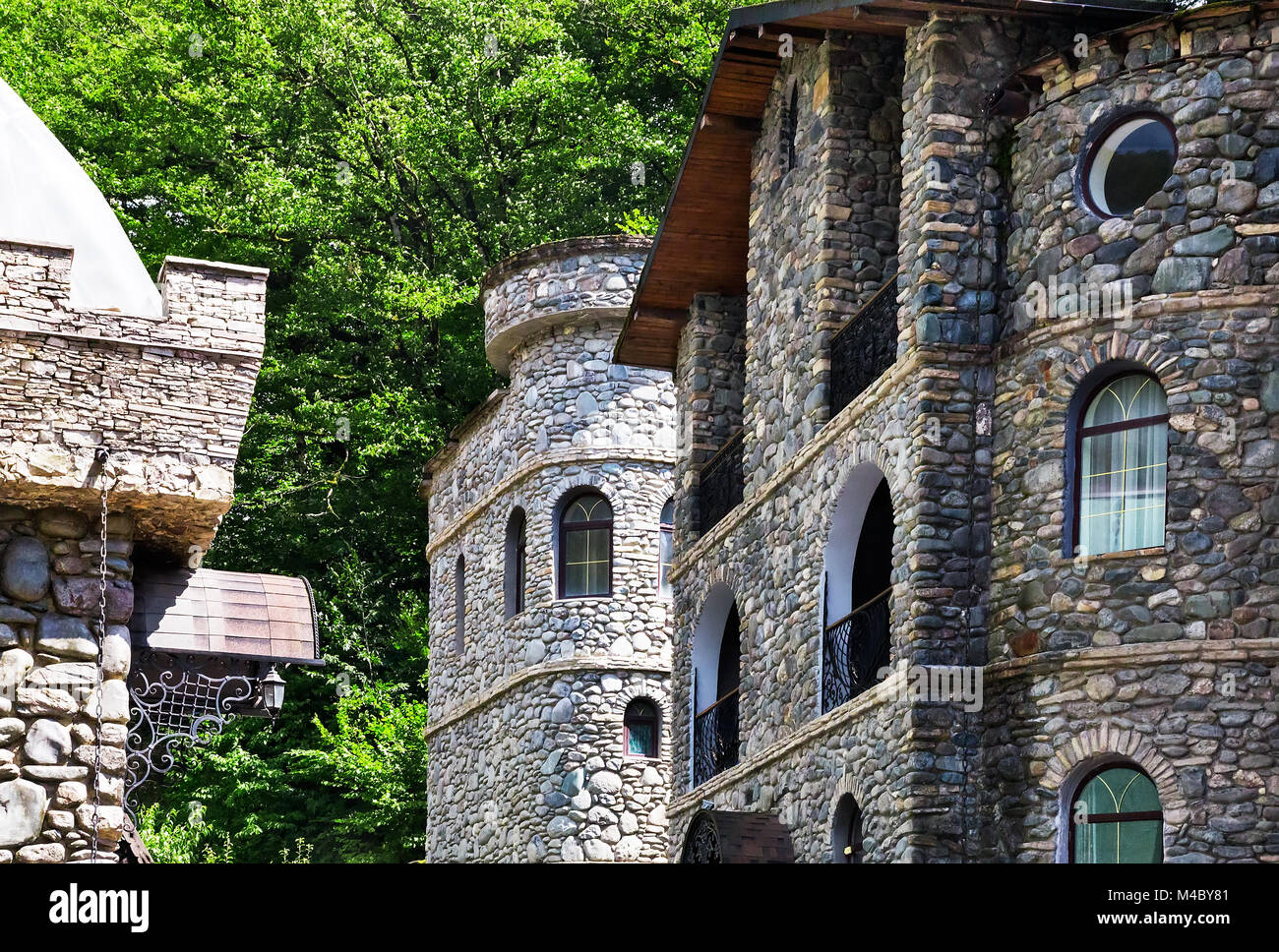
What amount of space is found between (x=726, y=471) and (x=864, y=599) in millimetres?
3609

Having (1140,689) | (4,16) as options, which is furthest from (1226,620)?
(4,16)

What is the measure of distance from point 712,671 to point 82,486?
9.33 meters

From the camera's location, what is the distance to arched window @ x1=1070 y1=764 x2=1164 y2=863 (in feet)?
41.6

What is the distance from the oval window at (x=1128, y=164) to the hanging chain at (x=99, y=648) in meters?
7.00

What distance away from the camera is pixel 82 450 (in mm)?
11281

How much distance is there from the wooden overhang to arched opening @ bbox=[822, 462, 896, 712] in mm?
3508

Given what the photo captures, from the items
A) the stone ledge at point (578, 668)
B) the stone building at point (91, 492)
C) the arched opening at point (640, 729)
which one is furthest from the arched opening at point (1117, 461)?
the arched opening at point (640, 729)

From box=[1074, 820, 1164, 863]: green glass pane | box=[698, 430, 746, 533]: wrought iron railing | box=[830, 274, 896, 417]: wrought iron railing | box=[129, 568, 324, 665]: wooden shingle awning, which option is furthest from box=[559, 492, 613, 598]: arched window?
box=[1074, 820, 1164, 863]: green glass pane

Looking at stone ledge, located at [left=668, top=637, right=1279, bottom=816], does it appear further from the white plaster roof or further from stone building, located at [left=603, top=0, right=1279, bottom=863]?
the white plaster roof

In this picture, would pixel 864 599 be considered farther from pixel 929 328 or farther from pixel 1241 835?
pixel 1241 835

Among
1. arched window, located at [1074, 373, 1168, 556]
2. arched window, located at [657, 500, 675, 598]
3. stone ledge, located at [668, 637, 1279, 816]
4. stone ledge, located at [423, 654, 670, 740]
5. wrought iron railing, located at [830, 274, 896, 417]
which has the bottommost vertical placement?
stone ledge, located at [668, 637, 1279, 816]

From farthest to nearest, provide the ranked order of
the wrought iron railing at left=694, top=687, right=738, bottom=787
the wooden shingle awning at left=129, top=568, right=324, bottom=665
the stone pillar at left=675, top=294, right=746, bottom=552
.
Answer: the stone pillar at left=675, top=294, right=746, bottom=552
the wrought iron railing at left=694, top=687, right=738, bottom=787
the wooden shingle awning at left=129, top=568, right=324, bottom=665

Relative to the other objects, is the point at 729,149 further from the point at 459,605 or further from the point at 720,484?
the point at 459,605

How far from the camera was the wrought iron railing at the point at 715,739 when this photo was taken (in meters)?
18.8
